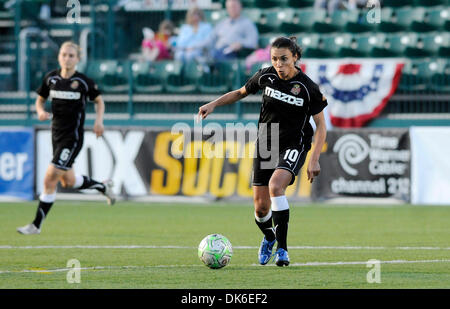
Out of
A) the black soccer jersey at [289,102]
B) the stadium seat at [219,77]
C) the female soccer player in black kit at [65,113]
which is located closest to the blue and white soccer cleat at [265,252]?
the black soccer jersey at [289,102]

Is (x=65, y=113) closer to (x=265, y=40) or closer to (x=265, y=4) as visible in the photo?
(x=265, y=40)

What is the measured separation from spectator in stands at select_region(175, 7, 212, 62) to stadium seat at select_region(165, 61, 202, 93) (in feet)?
0.71

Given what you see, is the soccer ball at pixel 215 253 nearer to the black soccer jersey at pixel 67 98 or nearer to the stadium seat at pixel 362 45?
the black soccer jersey at pixel 67 98

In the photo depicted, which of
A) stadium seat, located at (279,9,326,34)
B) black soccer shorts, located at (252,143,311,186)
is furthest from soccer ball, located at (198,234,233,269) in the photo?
stadium seat, located at (279,9,326,34)

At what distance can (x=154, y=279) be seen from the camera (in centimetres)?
746

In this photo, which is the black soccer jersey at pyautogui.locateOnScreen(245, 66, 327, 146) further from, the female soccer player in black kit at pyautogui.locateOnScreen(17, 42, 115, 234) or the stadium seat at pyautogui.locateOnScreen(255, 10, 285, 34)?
the stadium seat at pyautogui.locateOnScreen(255, 10, 285, 34)

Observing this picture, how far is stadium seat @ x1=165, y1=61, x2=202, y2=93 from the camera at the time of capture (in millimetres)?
19219

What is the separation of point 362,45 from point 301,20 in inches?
68.0

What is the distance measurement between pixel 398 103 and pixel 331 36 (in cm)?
217

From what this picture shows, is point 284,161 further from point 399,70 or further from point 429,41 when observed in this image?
point 429,41

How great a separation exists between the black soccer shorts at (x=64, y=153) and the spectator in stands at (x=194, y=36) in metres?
7.73

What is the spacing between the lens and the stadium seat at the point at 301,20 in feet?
65.1
